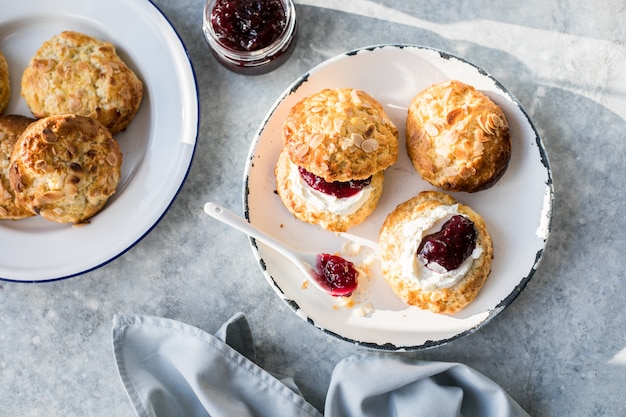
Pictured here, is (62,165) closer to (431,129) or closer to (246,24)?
(246,24)

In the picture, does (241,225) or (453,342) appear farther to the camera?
(453,342)

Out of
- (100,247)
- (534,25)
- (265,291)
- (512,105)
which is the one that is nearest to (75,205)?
(100,247)

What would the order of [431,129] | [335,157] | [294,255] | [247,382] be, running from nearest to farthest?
[335,157] → [431,129] → [294,255] → [247,382]

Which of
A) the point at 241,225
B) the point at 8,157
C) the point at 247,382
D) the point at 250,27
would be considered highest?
the point at 250,27

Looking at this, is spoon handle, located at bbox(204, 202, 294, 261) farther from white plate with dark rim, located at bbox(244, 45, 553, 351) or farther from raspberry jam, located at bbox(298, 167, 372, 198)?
raspberry jam, located at bbox(298, 167, 372, 198)

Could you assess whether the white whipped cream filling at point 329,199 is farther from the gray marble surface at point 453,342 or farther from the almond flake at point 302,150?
the gray marble surface at point 453,342

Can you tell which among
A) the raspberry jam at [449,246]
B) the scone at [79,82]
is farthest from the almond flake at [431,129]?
the scone at [79,82]

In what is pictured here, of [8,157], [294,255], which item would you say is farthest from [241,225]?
[8,157]

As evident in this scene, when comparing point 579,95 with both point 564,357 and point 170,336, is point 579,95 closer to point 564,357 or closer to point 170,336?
point 564,357
